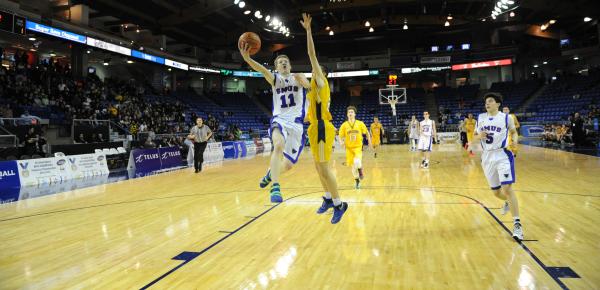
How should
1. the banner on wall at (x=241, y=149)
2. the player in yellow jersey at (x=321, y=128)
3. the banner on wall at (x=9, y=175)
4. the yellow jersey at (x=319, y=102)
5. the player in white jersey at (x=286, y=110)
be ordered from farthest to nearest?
the banner on wall at (x=241, y=149) < the banner on wall at (x=9, y=175) < the player in white jersey at (x=286, y=110) < the yellow jersey at (x=319, y=102) < the player in yellow jersey at (x=321, y=128)

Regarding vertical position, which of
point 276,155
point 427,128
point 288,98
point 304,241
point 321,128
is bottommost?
point 304,241

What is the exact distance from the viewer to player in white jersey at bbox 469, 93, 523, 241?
15.6 ft

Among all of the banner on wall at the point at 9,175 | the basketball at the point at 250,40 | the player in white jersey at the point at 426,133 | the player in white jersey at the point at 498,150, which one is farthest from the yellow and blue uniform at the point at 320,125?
the banner on wall at the point at 9,175

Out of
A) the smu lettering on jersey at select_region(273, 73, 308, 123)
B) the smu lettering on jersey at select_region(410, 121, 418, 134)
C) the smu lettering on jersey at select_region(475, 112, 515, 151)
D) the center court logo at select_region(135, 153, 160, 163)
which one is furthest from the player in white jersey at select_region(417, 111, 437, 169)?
the center court logo at select_region(135, 153, 160, 163)

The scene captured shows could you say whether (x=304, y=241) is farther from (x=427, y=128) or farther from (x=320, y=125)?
(x=427, y=128)

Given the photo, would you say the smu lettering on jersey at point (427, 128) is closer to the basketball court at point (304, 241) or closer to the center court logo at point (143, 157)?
the basketball court at point (304, 241)

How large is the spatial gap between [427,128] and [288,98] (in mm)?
8399

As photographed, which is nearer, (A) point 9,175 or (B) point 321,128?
(B) point 321,128

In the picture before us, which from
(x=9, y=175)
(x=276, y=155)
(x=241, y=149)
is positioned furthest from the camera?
(x=241, y=149)

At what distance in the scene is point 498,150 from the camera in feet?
16.0

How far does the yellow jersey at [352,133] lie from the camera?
28.0 feet

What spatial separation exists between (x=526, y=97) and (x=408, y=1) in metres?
14.8

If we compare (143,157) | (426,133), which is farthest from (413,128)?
(143,157)

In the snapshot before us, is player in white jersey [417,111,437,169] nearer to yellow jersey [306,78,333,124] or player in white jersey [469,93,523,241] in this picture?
player in white jersey [469,93,523,241]
